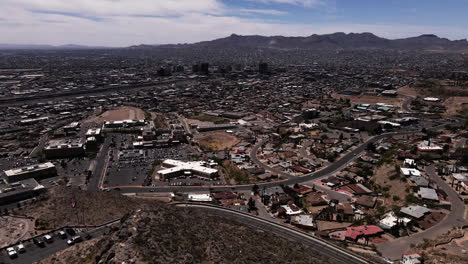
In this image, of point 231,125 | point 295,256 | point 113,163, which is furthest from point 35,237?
point 231,125

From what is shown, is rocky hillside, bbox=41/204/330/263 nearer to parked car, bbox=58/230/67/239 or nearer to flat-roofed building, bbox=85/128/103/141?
parked car, bbox=58/230/67/239

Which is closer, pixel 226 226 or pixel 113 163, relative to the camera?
pixel 226 226

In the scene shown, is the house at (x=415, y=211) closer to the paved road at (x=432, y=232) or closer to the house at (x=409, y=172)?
the paved road at (x=432, y=232)

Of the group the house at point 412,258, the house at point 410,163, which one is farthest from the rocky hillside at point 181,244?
the house at point 410,163

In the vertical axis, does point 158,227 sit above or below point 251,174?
above

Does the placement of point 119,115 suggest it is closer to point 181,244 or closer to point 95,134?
point 95,134

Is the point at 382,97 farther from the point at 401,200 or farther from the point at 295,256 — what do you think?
the point at 295,256

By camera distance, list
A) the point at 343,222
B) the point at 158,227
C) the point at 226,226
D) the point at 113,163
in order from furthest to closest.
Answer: the point at 113,163 < the point at 343,222 < the point at 226,226 < the point at 158,227
